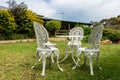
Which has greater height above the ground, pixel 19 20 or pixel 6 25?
pixel 19 20

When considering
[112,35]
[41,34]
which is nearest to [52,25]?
[112,35]

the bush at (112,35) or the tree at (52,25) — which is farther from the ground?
the tree at (52,25)

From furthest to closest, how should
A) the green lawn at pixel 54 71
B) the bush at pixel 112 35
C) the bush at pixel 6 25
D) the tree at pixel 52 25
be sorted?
the tree at pixel 52 25, the bush at pixel 6 25, the bush at pixel 112 35, the green lawn at pixel 54 71

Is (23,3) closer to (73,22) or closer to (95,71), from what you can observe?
(73,22)

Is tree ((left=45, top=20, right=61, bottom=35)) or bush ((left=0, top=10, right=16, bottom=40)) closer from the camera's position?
bush ((left=0, top=10, right=16, bottom=40))

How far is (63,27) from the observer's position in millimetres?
36406

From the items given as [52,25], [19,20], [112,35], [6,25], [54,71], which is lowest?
[112,35]

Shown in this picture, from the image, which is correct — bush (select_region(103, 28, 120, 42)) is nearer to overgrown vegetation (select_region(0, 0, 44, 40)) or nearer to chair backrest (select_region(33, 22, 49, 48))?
overgrown vegetation (select_region(0, 0, 44, 40))

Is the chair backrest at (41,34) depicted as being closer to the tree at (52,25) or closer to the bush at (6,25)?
the bush at (6,25)

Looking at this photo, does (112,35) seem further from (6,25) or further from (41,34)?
(41,34)

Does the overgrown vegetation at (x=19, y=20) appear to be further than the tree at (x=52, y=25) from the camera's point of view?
No

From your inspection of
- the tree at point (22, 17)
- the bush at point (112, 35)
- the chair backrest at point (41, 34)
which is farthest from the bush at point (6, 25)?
the chair backrest at point (41, 34)

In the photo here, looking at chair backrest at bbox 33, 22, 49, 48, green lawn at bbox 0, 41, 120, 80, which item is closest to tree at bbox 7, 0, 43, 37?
green lawn at bbox 0, 41, 120, 80

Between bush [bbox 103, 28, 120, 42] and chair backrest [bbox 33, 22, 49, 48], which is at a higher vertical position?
chair backrest [bbox 33, 22, 49, 48]
